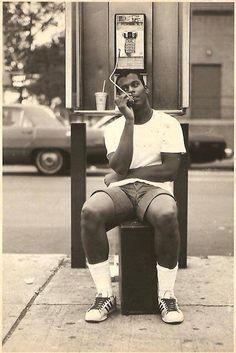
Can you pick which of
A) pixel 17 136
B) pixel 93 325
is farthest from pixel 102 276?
pixel 17 136

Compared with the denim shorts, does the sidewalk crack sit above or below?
below

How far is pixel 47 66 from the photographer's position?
672 inches

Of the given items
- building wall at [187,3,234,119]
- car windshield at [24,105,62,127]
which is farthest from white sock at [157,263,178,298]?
building wall at [187,3,234,119]

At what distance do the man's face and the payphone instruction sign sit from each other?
1.34 meters

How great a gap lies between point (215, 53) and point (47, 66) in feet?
30.5

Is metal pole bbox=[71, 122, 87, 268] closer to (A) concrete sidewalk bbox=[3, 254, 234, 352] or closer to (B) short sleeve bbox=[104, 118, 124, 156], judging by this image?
(A) concrete sidewalk bbox=[3, 254, 234, 352]

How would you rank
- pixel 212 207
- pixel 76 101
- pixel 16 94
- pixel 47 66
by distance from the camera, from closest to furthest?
pixel 76 101
pixel 16 94
pixel 212 207
pixel 47 66

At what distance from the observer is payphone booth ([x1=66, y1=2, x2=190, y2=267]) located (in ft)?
18.3

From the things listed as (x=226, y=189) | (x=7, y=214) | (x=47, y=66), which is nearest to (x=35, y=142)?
(x=47, y=66)

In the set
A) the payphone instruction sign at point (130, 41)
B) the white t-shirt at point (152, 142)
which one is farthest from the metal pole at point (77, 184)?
the white t-shirt at point (152, 142)

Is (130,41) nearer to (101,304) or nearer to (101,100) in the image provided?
(101,100)

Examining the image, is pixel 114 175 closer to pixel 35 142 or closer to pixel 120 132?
pixel 120 132

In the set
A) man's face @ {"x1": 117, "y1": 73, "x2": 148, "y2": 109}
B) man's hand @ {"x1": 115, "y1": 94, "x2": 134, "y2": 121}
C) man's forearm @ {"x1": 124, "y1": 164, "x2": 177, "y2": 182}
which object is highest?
man's face @ {"x1": 117, "y1": 73, "x2": 148, "y2": 109}

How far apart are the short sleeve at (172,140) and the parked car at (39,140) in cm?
997
